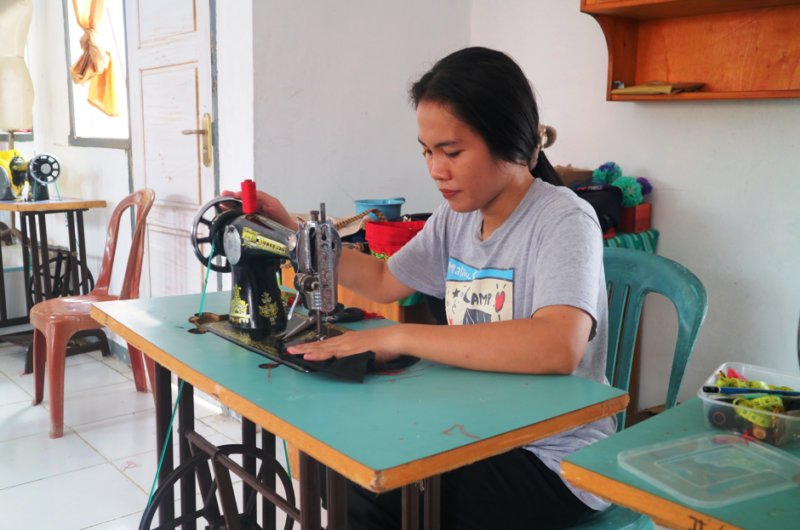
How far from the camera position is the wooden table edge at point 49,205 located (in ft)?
10.9

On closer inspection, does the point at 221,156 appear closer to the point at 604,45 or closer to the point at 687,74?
the point at 604,45

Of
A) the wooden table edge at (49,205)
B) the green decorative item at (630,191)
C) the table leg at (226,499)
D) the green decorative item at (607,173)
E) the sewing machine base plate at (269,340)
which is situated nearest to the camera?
the sewing machine base plate at (269,340)

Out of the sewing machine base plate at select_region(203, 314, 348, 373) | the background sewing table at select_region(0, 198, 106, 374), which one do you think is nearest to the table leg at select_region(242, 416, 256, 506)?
the sewing machine base plate at select_region(203, 314, 348, 373)

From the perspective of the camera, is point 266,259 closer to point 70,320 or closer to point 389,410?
point 389,410

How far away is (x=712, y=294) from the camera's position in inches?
91.3

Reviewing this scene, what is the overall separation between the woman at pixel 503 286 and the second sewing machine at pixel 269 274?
0.38 ft

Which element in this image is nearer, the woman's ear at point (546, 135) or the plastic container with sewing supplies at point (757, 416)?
the plastic container with sewing supplies at point (757, 416)

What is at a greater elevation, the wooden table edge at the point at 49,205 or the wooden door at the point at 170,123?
the wooden door at the point at 170,123

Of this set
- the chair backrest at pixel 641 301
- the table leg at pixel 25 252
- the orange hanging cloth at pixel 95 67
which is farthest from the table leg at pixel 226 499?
the orange hanging cloth at pixel 95 67

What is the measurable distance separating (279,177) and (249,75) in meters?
0.40

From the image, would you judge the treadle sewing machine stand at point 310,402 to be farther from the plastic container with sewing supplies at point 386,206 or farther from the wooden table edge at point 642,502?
the plastic container with sewing supplies at point 386,206

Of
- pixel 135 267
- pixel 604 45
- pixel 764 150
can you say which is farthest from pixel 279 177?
pixel 764 150

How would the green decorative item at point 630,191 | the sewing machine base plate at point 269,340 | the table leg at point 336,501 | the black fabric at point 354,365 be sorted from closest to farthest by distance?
1. the table leg at point 336,501
2. the black fabric at point 354,365
3. the sewing machine base plate at point 269,340
4. the green decorative item at point 630,191

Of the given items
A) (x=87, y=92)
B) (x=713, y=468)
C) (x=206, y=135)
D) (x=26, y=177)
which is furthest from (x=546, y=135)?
(x=87, y=92)
